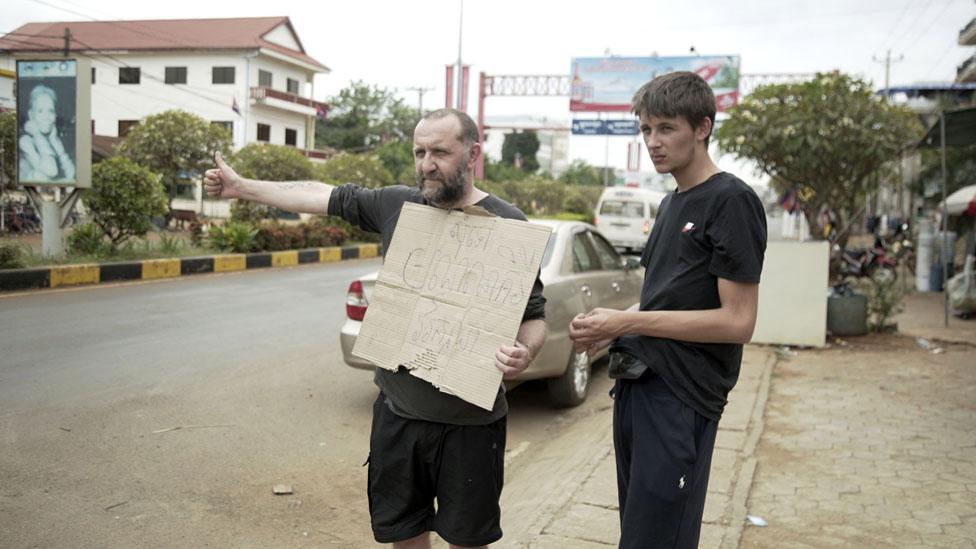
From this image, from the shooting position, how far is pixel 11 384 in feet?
19.5

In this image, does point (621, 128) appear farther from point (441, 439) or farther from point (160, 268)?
point (441, 439)

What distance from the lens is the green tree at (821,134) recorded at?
1341cm

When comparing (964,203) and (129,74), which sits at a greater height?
(129,74)

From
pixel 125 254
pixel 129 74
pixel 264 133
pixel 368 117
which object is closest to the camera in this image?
pixel 125 254

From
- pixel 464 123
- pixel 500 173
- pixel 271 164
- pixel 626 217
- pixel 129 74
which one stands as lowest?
pixel 464 123

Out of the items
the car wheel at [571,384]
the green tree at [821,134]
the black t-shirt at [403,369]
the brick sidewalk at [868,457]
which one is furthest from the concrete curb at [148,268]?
the black t-shirt at [403,369]

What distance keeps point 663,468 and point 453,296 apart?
0.77 meters

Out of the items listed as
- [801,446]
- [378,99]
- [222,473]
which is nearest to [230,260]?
[222,473]

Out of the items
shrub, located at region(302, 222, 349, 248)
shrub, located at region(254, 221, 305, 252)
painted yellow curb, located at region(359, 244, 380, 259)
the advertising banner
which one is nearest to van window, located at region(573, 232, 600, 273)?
shrub, located at region(254, 221, 305, 252)

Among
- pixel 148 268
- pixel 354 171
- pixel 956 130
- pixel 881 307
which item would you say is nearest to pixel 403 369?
pixel 881 307

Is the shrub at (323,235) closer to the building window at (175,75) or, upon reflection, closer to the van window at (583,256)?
the van window at (583,256)

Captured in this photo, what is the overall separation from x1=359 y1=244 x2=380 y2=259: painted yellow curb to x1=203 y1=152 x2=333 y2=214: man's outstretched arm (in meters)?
17.6

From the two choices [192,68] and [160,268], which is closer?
[160,268]

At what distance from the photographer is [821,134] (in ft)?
43.9
